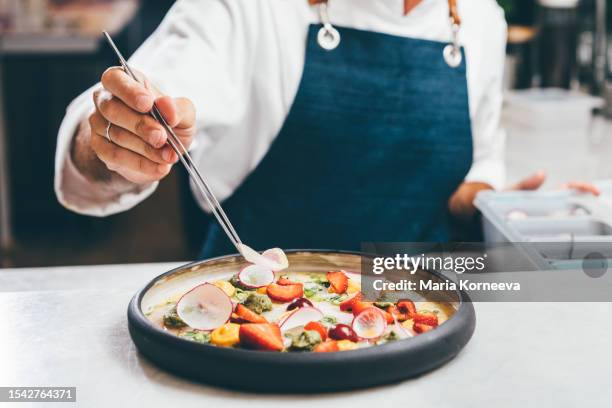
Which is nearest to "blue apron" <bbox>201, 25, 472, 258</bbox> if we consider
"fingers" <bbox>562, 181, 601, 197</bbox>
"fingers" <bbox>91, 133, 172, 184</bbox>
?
"fingers" <bbox>562, 181, 601, 197</bbox>

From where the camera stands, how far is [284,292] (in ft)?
3.78

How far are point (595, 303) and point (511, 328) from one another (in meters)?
0.19

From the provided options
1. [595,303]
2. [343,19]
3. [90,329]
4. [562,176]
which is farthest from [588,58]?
[90,329]

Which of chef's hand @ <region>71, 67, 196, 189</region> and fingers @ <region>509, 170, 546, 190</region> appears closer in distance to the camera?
chef's hand @ <region>71, 67, 196, 189</region>

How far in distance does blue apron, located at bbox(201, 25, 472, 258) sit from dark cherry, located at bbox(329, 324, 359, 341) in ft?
2.81

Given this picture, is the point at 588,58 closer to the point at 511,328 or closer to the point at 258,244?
the point at 258,244

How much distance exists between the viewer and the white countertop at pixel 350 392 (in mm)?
916

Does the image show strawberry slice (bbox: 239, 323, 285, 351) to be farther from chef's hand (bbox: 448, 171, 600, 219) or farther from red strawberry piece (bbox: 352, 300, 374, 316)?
chef's hand (bbox: 448, 171, 600, 219)

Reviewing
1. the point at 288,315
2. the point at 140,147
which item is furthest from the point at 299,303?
the point at 140,147

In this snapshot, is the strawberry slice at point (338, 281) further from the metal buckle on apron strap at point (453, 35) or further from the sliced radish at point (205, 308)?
the metal buckle on apron strap at point (453, 35)

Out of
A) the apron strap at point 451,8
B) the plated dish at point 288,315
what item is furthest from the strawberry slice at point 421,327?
the apron strap at point 451,8

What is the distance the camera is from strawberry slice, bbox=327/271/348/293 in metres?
1.19

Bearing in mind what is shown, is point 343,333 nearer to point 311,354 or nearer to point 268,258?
point 311,354

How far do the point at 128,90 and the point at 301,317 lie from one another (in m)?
0.43
